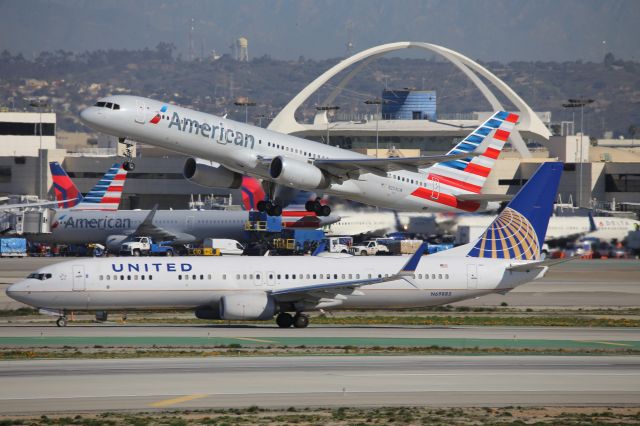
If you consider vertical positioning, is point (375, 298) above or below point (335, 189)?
below

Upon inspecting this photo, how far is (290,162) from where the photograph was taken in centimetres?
6178

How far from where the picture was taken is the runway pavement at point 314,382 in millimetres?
32844

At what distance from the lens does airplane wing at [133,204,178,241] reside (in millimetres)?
118500

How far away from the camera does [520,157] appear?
601ft

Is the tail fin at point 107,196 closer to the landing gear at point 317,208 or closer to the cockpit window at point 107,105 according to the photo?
the landing gear at point 317,208

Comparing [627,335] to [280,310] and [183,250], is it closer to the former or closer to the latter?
[280,310]

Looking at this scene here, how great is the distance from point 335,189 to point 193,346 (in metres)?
22.2

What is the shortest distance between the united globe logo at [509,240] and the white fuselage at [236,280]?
64 cm

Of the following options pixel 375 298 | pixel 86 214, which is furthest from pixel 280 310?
pixel 86 214

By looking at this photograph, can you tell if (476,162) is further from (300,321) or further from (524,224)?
(300,321)

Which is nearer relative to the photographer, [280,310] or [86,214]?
[280,310]

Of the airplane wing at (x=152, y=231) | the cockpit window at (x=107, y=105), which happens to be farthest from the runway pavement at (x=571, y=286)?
the cockpit window at (x=107, y=105)

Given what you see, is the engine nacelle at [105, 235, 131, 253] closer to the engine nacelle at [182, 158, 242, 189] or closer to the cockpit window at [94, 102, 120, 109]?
the engine nacelle at [182, 158, 242, 189]

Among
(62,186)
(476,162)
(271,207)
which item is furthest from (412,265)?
(62,186)
